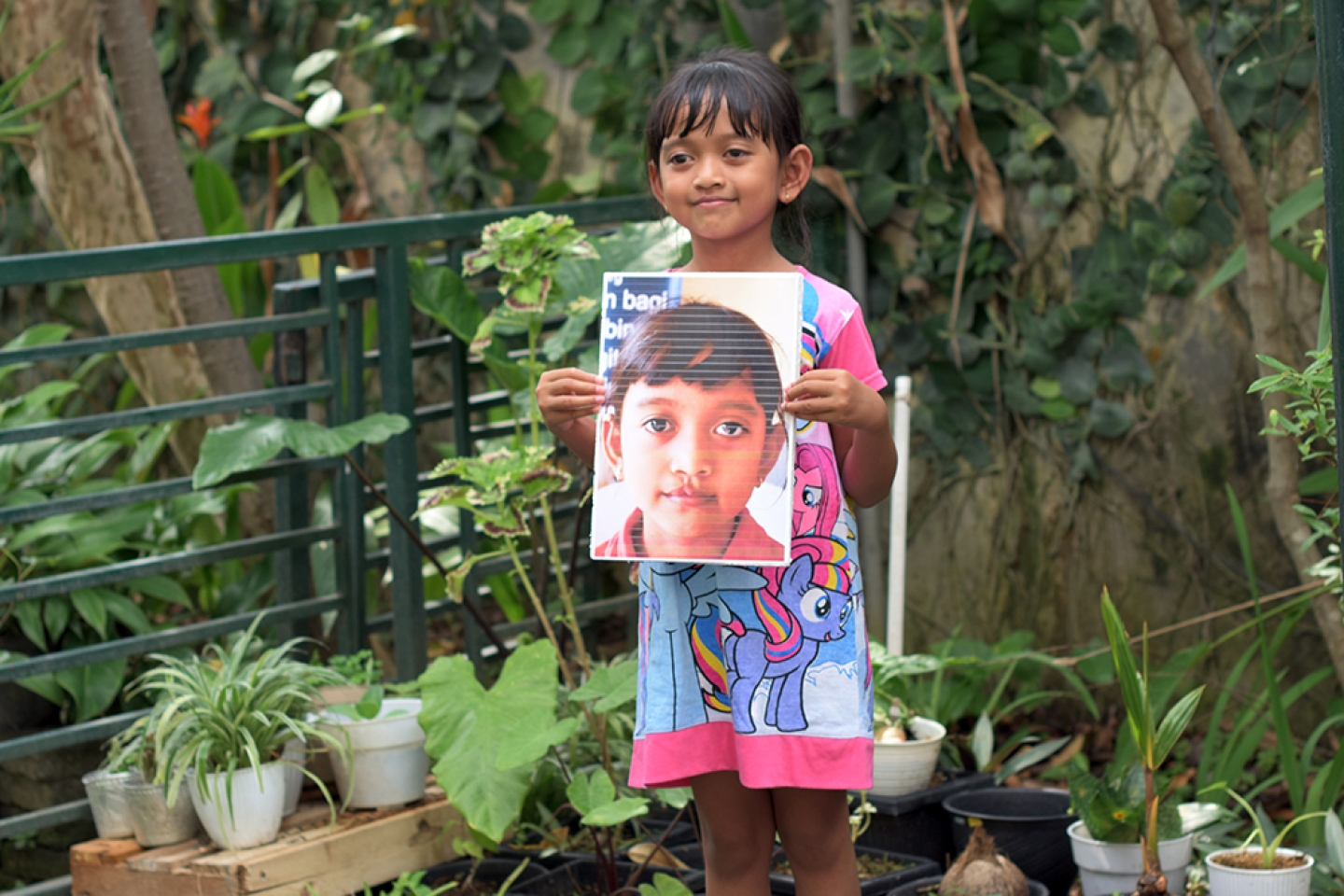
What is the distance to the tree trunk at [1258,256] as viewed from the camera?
2316mm

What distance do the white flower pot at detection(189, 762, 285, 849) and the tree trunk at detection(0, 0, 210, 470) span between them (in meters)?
1.36

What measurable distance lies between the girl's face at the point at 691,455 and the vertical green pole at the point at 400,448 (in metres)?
1.34

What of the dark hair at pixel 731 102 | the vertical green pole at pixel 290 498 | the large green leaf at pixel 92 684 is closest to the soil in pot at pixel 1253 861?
the dark hair at pixel 731 102

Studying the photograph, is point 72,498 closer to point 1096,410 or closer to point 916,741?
point 916,741

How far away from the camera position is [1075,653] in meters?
3.12

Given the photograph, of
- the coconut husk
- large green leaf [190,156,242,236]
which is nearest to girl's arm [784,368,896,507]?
the coconut husk

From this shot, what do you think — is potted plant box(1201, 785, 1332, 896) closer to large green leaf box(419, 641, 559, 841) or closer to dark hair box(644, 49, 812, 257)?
large green leaf box(419, 641, 559, 841)

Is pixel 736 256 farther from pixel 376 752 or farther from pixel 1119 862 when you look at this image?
pixel 376 752

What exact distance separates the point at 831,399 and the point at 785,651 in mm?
303

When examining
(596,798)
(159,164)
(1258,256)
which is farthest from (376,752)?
(1258,256)

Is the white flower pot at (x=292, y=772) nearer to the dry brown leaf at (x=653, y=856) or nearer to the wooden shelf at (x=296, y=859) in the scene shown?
the wooden shelf at (x=296, y=859)

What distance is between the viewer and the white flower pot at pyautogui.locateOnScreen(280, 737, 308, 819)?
7.66ft

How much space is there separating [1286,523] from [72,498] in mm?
2125

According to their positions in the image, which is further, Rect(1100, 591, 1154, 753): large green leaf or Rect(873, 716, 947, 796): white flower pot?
Rect(873, 716, 947, 796): white flower pot
